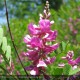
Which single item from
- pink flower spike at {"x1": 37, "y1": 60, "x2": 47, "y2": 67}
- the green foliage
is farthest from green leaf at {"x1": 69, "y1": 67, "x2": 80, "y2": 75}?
the green foliage

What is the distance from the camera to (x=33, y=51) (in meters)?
1.28

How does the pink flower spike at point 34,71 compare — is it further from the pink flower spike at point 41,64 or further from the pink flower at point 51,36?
the pink flower at point 51,36

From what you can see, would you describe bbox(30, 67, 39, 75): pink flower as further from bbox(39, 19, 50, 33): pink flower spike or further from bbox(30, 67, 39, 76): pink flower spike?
bbox(39, 19, 50, 33): pink flower spike

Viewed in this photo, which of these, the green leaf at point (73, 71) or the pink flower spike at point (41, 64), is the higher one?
the pink flower spike at point (41, 64)

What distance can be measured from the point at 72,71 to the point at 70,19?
677cm

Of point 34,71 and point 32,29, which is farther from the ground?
point 32,29

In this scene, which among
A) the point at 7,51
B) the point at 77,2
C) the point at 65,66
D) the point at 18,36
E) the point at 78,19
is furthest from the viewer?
the point at 77,2

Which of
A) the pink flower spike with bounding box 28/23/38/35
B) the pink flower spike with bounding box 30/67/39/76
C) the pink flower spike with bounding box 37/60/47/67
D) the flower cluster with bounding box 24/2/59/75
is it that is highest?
the pink flower spike with bounding box 28/23/38/35

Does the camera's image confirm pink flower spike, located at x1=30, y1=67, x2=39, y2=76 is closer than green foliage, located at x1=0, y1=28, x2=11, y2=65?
Yes

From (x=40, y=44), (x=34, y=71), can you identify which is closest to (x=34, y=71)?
(x=34, y=71)

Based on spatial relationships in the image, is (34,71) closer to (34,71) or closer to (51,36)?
(34,71)

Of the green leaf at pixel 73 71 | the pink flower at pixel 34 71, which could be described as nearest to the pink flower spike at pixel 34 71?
the pink flower at pixel 34 71

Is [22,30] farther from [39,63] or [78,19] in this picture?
[39,63]

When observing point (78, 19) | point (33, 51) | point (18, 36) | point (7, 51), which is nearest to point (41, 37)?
point (33, 51)
